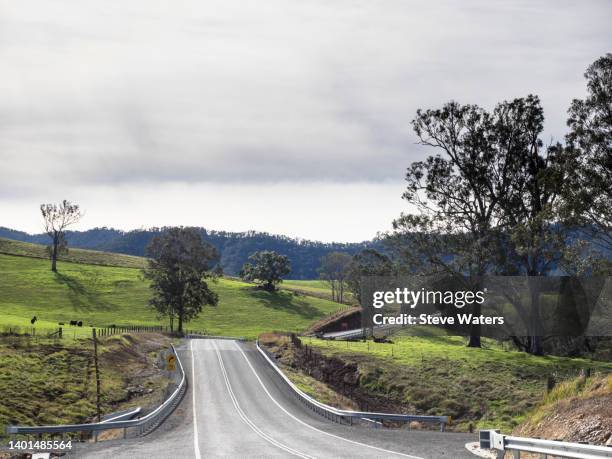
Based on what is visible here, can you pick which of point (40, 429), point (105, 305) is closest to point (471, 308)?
point (40, 429)

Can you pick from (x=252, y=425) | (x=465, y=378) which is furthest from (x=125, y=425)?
(x=465, y=378)

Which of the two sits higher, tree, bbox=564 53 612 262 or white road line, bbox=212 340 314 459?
tree, bbox=564 53 612 262

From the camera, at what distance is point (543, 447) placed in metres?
15.3

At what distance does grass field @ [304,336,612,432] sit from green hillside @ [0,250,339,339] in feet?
135

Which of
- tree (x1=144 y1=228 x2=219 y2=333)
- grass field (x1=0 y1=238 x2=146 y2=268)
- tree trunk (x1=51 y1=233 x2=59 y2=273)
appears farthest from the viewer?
grass field (x1=0 y1=238 x2=146 y2=268)

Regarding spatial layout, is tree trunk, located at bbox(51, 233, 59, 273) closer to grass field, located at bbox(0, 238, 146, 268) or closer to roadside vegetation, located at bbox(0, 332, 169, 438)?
grass field, located at bbox(0, 238, 146, 268)

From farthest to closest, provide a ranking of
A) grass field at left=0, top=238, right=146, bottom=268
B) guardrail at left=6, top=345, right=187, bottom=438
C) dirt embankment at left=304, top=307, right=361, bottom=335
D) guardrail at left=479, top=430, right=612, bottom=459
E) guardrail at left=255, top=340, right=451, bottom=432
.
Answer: grass field at left=0, top=238, right=146, bottom=268 → dirt embankment at left=304, top=307, right=361, bottom=335 → guardrail at left=255, top=340, right=451, bottom=432 → guardrail at left=6, top=345, right=187, bottom=438 → guardrail at left=479, top=430, right=612, bottom=459

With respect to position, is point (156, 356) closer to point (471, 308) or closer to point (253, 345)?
point (253, 345)

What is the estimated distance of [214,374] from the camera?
55.4m

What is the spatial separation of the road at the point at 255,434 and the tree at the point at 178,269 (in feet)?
126

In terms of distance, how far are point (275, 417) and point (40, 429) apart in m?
15.1

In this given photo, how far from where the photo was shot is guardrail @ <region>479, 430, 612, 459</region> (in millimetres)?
13375

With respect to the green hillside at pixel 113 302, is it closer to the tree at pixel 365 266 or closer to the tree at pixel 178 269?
the tree at pixel 178 269

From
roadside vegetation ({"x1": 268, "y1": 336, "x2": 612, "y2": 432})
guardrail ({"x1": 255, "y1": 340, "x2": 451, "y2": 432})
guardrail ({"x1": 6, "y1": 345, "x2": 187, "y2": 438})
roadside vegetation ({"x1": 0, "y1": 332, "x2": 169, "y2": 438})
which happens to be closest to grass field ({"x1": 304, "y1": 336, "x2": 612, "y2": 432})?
roadside vegetation ({"x1": 268, "y1": 336, "x2": 612, "y2": 432})
